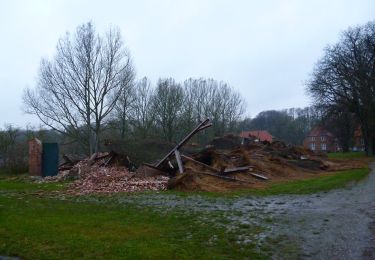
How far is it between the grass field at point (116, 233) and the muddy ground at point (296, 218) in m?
0.21

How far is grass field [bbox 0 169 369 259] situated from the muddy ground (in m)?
0.21

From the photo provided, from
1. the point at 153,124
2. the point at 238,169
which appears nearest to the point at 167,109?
the point at 153,124

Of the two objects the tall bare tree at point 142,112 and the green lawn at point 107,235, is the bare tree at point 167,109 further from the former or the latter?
the green lawn at point 107,235

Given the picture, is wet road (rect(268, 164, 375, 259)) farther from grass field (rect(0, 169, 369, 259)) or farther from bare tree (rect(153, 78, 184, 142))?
bare tree (rect(153, 78, 184, 142))

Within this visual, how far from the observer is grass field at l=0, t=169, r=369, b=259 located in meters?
6.32

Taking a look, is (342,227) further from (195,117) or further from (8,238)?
(195,117)

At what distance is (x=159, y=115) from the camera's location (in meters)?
55.1

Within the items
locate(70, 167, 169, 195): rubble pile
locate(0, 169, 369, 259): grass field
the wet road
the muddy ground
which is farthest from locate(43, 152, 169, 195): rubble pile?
the wet road

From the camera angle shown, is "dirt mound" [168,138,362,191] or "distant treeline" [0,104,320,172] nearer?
"dirt mound" [168,138,362,191]

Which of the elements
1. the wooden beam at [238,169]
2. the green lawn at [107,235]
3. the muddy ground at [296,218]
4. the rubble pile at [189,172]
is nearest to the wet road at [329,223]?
the muddy ground at [296,218]

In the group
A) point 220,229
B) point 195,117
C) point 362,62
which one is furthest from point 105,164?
point 195,117

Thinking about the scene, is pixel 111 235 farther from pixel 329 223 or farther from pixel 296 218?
pixel 329 223

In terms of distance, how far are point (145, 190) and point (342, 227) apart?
965 centimetres

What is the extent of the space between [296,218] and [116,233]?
402cm
